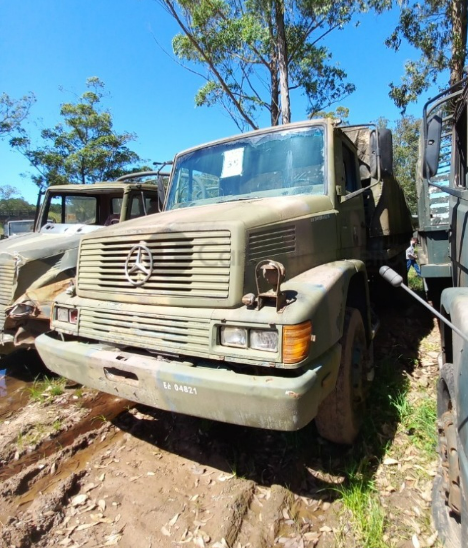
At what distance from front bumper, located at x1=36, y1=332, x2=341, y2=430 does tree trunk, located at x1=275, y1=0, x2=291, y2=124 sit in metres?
10.5

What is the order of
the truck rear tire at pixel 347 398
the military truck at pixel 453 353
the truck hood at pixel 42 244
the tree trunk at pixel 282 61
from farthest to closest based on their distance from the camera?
the tree trunk at pixel 282 61, the truck hood at pixel 42 244, the truck rear tire at pixel 347 398, the military truck at pixel 453 353

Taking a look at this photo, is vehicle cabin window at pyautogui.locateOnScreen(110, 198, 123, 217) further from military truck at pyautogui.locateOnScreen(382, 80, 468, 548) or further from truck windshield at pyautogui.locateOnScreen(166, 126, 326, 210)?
military truck at pyautogui.locateOnScreen(382, 80, 468, 548)

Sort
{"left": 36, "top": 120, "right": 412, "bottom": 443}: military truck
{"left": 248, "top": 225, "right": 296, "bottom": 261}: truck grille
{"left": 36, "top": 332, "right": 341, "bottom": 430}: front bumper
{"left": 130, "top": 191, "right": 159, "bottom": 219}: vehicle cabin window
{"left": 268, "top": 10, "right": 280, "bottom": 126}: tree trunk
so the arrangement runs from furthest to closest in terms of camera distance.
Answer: {"left": 268, "top": 10, "right": 280, "bottom": 126}: tree trunk < {"left": 130, "top": 191, "right": 159, "bottom": 219}: vehicle cabin window < {"left": 248, "top": 225, "right": 296, "bottom": 261}: truck grille < {"left": 36, "top": 120, "right": 412, "bottom": 443}: military truck < {"left": 36, "top": 332, "right": 341, "bottom": 430}: front bumper

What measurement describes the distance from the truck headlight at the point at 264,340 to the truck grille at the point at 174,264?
0.33 meters

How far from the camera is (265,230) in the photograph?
266 centimetres

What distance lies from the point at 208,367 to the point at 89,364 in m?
0.91

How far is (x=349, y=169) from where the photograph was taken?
4.04m

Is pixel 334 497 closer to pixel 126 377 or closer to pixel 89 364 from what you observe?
pixel 126 377

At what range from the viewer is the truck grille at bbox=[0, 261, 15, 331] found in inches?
177

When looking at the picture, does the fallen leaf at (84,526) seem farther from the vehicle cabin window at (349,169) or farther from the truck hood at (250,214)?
the vehicle cabin window at (349,169)

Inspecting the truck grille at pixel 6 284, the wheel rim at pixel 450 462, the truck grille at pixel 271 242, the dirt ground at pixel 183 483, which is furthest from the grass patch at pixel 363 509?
the truck grille at pixel 6 284

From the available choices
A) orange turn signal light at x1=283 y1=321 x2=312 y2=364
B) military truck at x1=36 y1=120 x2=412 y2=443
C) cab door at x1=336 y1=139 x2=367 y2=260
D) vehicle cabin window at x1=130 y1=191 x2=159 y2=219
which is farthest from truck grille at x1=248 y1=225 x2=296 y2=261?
vehicle cabin window at x1=130 y1=191 x2=159 y2=219

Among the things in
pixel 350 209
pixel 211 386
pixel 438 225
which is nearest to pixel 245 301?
pixel 211 386

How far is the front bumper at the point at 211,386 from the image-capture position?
2.12m
